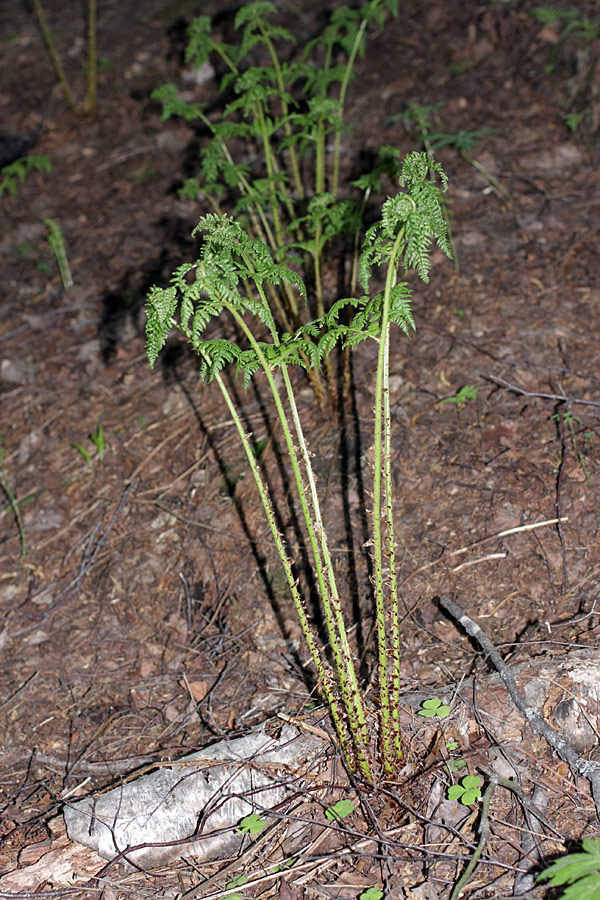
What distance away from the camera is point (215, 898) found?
210 cm

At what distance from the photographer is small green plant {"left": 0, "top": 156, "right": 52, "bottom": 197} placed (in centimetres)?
514

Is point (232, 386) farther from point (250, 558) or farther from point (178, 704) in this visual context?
point (178, 704)

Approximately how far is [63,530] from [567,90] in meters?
4.16

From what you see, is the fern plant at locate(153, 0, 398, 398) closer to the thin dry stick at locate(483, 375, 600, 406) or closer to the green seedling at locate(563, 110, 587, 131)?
the thin dry stick at locate(483, 375, 600, 406)

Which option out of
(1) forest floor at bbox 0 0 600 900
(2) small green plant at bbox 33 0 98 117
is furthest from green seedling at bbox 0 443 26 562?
(2) small green plant at bbox 33 0 98 117

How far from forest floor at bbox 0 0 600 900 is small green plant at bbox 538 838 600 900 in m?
0.24

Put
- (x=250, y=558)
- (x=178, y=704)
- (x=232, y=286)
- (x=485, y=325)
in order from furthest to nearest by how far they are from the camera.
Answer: (x=485, y=325)
(x=250, y=558)
(x=178, y=704)
(x=232, y=286)

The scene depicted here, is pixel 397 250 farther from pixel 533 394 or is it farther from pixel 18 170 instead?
pixel 18 170

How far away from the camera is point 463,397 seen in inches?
131

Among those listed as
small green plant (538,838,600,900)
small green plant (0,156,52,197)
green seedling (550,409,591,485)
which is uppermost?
small green plant (0,156,52,197)

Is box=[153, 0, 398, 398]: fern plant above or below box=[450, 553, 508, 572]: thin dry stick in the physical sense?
above

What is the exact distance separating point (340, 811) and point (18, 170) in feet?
15.6

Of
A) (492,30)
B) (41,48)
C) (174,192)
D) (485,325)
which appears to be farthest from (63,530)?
(41,48)

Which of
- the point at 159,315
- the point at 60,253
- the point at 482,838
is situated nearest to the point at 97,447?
the point at 60,253
